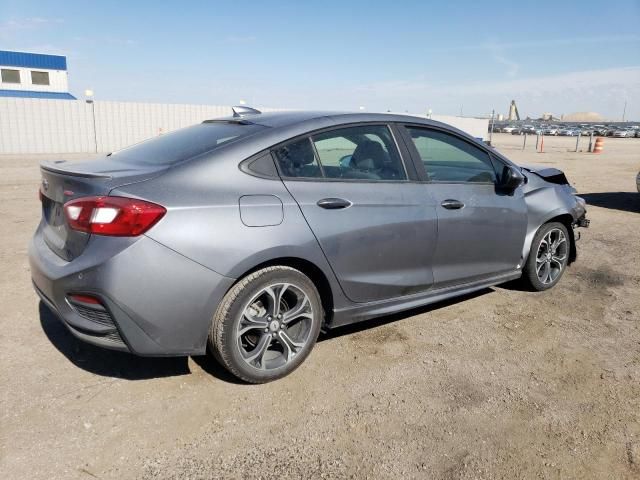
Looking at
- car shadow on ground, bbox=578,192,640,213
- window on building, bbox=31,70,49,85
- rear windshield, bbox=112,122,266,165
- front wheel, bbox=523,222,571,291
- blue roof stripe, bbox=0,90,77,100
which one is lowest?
car shadow on ground, bbox=578,192,640,213

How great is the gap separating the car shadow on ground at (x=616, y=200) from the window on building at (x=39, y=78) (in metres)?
40.5

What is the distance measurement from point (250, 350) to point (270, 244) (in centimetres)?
71

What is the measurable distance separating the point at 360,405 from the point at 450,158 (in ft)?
7.02

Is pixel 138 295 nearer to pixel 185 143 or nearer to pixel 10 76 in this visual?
pixel 185 143

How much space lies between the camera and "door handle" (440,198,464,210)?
3664 mm

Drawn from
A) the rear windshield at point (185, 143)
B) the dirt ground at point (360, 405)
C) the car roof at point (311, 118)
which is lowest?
the dirt ground at point (360, 405)

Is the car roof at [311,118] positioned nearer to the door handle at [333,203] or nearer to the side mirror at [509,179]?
the door handle at [333,203]

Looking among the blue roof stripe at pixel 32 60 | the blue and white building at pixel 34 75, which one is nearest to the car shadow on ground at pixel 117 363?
the blue and white building at pixel 34 75

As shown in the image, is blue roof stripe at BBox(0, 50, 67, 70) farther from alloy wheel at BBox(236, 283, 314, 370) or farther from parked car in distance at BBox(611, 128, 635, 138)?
parked car in distance at BBox(611, 128, 635, 138)

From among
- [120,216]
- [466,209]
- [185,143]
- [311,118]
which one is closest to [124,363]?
[120,216]

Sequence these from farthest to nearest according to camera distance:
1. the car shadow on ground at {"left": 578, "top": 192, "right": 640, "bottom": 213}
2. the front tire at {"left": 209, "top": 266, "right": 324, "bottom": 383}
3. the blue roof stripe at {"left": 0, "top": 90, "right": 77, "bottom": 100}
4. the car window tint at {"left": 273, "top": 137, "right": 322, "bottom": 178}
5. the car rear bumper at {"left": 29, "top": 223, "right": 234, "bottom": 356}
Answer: the blue roof stripe at {"left": 0, "top": 90, "right": 77, "bottom": 100}
the car shadow on ground at {"left": 578, "top": 192, "right": 640, "bottom": 213}
the car window tint at {"left": 273, "top": 137, "right": 322, "bottom": 178}
the front tire at {"left": 209, "top": 266, "right": 324, "bottom": 383}
the car rear bumper at {"left": 29, "top": 223, "right": 234, "bottom": 356}

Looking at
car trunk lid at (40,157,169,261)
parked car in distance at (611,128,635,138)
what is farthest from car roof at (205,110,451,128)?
parked car in distance at (611,128,635,138)

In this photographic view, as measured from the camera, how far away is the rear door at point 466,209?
3686mm

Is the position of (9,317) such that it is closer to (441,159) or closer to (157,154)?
(157,154)
